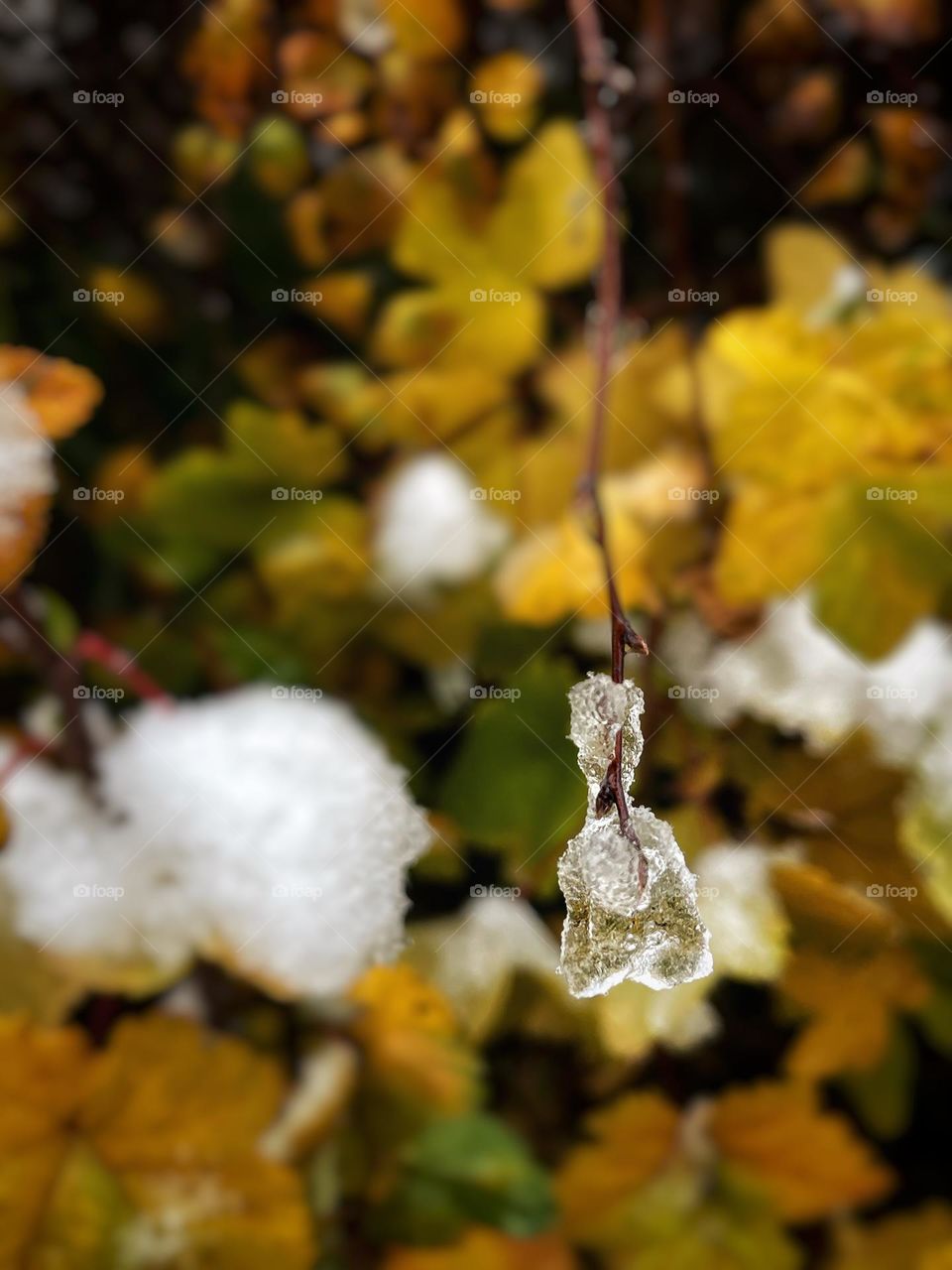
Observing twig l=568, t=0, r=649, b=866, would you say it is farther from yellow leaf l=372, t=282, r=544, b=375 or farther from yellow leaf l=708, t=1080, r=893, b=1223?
yellow leaf l=708, t=1080, r=893, b=1223
